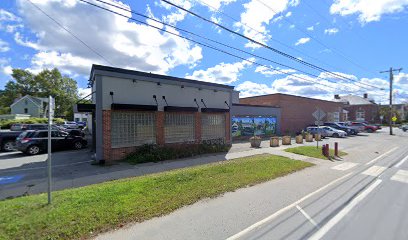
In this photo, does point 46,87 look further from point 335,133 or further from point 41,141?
point 335,133

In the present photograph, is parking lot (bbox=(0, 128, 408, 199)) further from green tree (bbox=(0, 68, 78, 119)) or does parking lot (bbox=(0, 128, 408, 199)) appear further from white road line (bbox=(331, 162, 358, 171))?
green tree (bbox=(0, 68, 78, 119))

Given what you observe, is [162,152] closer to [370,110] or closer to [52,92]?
[52,92]

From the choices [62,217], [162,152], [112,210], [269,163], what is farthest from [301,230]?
[162,152]

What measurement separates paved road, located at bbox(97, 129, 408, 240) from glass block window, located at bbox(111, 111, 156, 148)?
774cm

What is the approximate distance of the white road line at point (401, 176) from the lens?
888 centimetres

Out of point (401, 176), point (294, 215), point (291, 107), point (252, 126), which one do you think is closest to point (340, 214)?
point (294, 215)

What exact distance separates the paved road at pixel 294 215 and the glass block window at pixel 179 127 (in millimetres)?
7920

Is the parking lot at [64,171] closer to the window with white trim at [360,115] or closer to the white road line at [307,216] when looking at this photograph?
the white road line at [307,216]

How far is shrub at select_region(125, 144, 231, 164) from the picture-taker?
1244cm

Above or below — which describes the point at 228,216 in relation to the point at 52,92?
below

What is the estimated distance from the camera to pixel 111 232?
4602 millimetres

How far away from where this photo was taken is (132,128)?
43.8 feet

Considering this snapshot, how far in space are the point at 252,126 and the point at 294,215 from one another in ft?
72.8

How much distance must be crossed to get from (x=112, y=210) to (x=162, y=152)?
764cm
